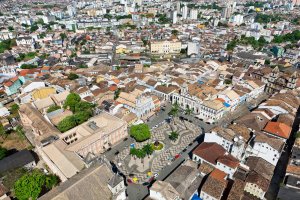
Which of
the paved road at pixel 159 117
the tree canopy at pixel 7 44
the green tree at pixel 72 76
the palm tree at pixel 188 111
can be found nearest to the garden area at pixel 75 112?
the paved road at pixel 159 117

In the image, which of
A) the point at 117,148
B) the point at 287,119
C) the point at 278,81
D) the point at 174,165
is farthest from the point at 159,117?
the point at 278,81

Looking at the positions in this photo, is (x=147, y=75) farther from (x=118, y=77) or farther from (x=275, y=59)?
(x=275, y=59)

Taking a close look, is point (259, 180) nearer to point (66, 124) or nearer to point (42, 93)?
point (66, 124)

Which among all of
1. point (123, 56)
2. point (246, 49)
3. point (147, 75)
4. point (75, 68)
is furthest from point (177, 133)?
point (246, 49)

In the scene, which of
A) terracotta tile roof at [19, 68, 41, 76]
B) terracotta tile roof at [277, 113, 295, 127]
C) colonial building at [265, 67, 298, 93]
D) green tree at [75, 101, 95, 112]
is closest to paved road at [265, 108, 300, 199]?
terracotta tile roof at [277, 113, 295, 127]

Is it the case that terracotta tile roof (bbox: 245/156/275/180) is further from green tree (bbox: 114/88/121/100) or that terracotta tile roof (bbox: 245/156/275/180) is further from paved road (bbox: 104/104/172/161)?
green tree (bbox: 114/88/121/100)

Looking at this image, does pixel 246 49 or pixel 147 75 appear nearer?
pixel 147 75
